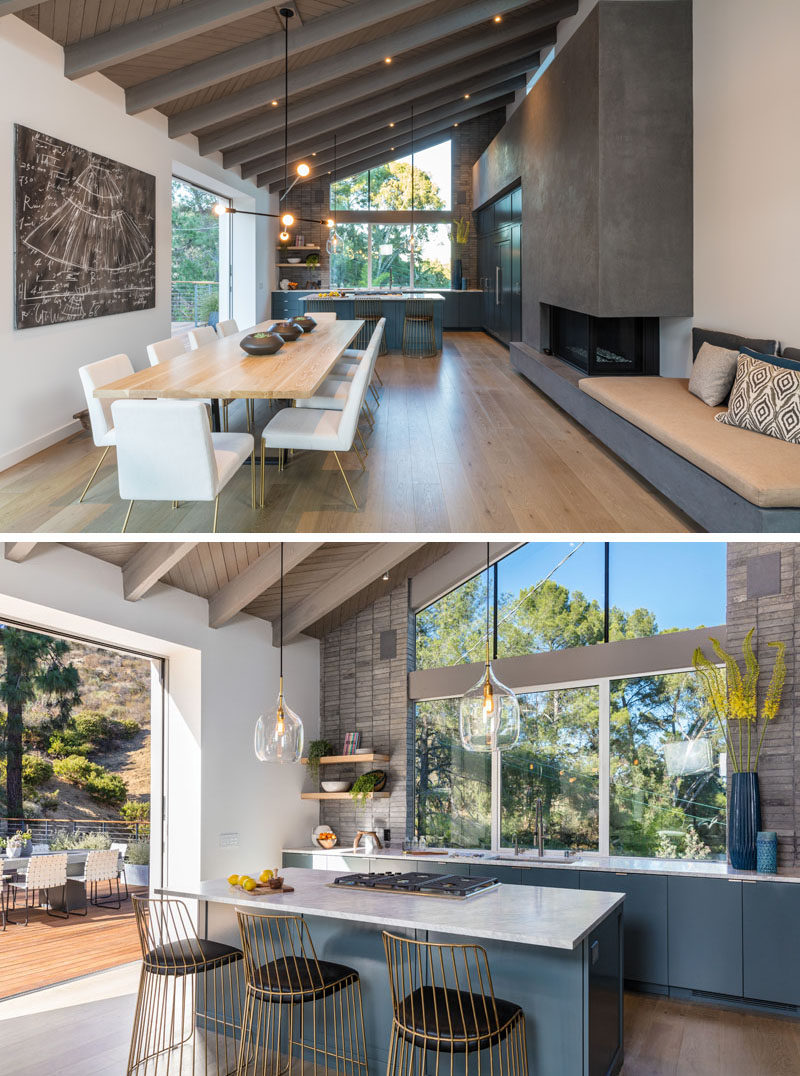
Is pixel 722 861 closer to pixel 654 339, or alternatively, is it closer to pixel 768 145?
pixel 654 339

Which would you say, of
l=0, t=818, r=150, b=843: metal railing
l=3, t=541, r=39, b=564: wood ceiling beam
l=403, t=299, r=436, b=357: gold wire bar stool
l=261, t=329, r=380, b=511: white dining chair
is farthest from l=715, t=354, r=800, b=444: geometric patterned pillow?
l=403, t=299, r=436, b=357: gold wire bar stool

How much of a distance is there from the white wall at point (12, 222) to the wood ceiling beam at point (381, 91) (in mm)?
789

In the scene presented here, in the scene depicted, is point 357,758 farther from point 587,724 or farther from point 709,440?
point 709,440

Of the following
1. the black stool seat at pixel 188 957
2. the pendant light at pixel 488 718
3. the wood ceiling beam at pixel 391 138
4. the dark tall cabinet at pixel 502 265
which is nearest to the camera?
the black stool seat at pixel 188 957

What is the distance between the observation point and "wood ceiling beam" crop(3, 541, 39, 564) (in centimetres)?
528

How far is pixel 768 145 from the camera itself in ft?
18.1

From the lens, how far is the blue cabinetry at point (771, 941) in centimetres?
543

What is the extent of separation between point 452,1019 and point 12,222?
5034 mm

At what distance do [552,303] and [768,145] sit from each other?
3322mm

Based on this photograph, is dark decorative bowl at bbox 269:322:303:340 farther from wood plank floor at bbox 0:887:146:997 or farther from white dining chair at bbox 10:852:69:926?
wood plank floor at bbox 0:887:146:997

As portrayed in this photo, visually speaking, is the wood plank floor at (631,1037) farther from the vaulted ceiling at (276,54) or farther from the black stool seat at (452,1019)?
the vaulted ceiling at (276,54)

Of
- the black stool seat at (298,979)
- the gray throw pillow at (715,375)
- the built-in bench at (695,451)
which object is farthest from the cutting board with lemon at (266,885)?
the gray throw pillow at (715,375)

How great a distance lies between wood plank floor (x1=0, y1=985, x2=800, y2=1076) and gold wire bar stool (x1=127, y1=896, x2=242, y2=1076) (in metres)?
0.17

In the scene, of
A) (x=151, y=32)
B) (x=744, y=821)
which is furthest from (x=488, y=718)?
(x=151, y=32)
